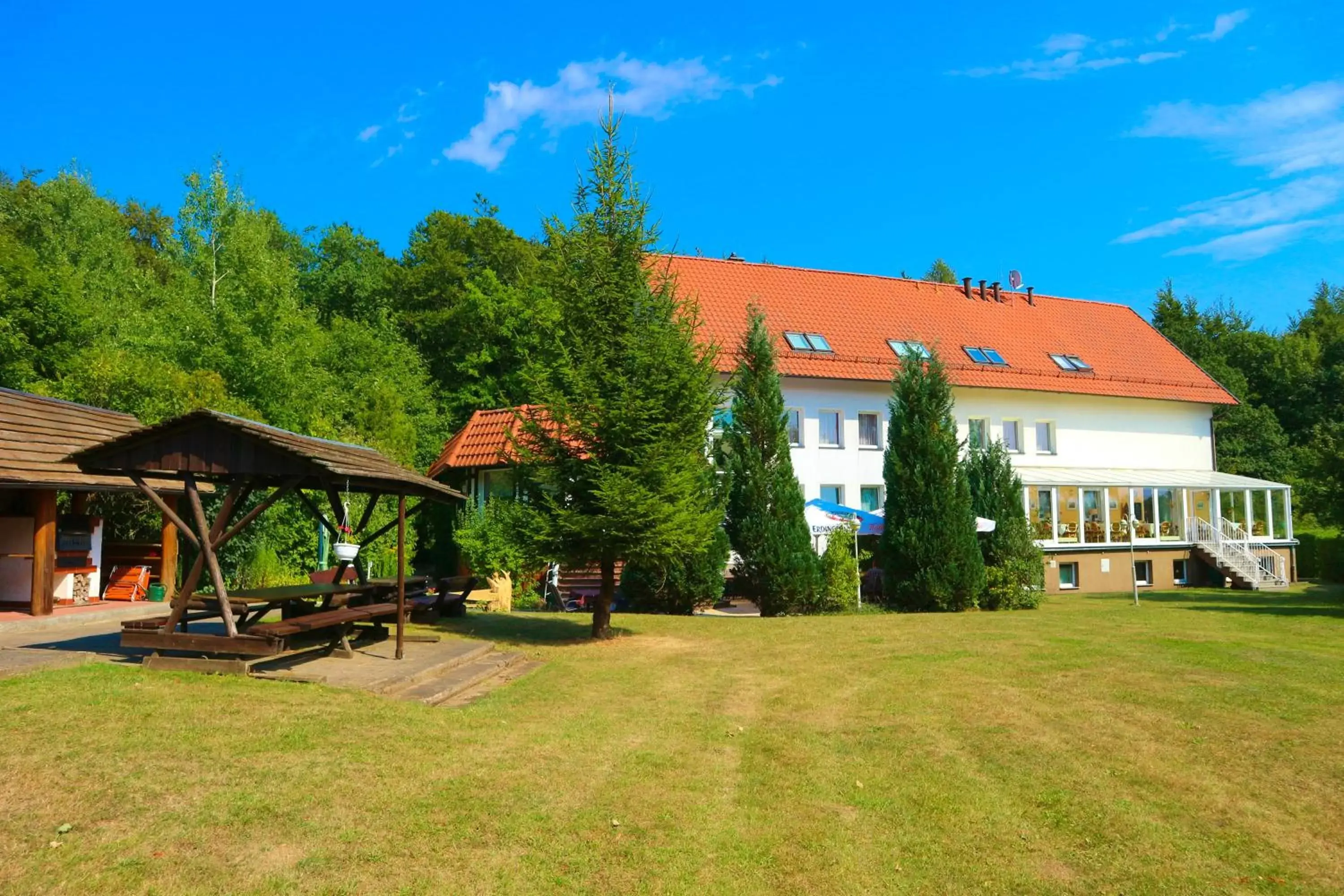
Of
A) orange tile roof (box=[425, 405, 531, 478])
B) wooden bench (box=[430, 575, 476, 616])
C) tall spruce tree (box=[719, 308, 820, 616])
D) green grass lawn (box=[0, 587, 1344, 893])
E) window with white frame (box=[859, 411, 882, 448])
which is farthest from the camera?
window with white frame (box=[859, 411, 882, 448])

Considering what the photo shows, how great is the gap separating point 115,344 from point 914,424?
2371cm

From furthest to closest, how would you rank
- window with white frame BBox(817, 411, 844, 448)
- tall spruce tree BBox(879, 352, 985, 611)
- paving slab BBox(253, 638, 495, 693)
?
window with white frame BBox(817, 411, 844, 448) → tall spruce tree BBox(879, 352, 985, 611) → paving slab BBox(253, 638, 495, 693)

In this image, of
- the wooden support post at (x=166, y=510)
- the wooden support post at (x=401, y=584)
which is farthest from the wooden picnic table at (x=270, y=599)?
the wooden support post at (x=401, y=584)

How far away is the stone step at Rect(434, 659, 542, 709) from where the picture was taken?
1013 cm

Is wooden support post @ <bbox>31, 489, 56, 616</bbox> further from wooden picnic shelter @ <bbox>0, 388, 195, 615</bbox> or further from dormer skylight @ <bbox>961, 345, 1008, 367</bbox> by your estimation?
dormer skylight @ <bbox>961, 345, 1008, 367</bbox>

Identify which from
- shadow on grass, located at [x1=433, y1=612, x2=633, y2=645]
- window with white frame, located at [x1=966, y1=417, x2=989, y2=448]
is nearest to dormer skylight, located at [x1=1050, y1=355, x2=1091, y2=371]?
window with white frame, located at [x1=966, y1=417, x2=989, y2=448]

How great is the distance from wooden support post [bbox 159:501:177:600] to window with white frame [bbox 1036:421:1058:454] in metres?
27.7

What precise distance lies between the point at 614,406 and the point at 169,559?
10396 millimetres

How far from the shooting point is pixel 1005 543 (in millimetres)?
23828

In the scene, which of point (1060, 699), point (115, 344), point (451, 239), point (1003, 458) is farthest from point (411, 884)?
point (451, 239)

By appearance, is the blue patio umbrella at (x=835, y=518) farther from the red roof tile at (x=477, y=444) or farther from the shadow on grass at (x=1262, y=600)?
the red roof tile at (x=477, y=444)

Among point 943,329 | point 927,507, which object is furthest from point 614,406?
point 943,329

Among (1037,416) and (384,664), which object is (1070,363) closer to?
(1037,416)

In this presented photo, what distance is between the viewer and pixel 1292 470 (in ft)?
152
